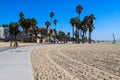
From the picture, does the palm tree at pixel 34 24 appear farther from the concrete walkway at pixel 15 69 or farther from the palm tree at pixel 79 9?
the concrete walkway at pixel 15 69

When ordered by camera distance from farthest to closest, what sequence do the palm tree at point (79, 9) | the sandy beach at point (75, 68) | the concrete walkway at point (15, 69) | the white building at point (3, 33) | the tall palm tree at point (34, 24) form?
the white building at point (3, 33), the palm tree at point (79, 9), the tall palm tree at point (34, 24), the sandy beach at point (75, 68), the concrete walkway at point (15, 69)

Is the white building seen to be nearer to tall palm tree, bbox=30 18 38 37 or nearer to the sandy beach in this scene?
tall palm tree, bbox=30 18 38 37

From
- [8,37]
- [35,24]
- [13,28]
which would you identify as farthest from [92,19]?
[8,37]

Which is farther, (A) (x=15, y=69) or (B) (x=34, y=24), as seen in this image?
(B) (x=34, y=24)

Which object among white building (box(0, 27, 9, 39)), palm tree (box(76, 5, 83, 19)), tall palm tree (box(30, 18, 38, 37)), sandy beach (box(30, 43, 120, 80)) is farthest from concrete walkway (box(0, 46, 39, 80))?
white building (box(0, 27, 9, 39))

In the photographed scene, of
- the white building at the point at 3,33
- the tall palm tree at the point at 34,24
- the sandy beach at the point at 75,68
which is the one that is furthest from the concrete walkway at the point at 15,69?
the white building at the point at 3,33

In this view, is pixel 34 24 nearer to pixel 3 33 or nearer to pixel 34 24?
pixel 34 24

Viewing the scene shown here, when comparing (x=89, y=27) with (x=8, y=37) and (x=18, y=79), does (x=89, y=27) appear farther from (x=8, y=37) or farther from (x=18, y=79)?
(x=18, y=79)

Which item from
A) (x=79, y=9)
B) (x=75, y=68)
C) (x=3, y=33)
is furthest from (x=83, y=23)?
(x=75, y=68)

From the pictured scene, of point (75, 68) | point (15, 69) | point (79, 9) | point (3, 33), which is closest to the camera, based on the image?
point (15, 69)

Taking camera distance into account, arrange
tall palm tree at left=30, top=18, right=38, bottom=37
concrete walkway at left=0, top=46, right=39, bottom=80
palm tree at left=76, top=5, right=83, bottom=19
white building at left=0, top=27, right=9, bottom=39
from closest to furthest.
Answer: concrete walkway at left=0, top=46, right=39, bottom=80
tall palm tree at left=30, top=18, right=38, bottom=37
palm tree at left=76, top=5, right=83, bottom=19
white building at left=0, top=27, right=9, bottom=39

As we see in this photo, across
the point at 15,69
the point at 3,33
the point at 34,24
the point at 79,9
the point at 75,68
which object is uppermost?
the point at 79,9

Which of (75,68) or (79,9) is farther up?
(79,9)

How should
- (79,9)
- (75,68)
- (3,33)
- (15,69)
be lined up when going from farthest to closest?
(3,33), (79,9), (75,68), (15,69)
